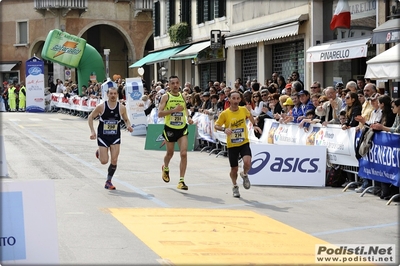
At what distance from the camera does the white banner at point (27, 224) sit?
6.87 m

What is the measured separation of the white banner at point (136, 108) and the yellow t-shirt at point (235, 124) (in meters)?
14.4

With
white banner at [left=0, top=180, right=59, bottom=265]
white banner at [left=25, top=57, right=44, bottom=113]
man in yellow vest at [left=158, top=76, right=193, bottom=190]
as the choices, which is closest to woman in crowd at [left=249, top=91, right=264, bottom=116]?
man in yellow vest at [left=158, top=76, right=193, bottom=190]

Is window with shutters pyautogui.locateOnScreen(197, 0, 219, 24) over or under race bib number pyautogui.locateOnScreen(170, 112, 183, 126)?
over

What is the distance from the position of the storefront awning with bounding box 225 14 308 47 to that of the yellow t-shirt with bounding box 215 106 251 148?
11.9 m

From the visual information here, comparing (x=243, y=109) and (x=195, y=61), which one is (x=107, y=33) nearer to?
(x=195, y=61)

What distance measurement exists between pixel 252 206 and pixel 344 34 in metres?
12.3

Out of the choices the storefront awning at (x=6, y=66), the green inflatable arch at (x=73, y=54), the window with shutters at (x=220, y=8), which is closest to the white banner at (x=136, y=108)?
the window with shutters at (x=220, y=8)

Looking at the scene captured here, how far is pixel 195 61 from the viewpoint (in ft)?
Result: 117

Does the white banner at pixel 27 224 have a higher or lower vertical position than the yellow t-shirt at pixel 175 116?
lower

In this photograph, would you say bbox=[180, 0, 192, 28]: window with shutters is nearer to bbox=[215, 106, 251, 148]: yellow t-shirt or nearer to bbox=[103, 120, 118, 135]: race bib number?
bbox=[103, 120, 118, 135]: race bib number

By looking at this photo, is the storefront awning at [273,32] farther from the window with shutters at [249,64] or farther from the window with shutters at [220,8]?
the window with shutters at [220,8]

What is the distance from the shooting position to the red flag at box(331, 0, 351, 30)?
70.3 ft

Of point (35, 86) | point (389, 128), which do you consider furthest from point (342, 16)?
point (35, 86)

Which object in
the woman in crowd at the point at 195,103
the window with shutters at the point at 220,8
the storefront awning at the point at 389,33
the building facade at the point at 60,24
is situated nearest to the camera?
the storefront awning at the point at 389,33
